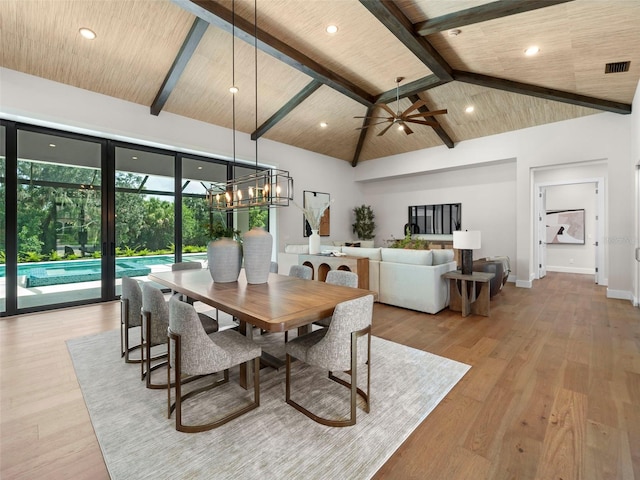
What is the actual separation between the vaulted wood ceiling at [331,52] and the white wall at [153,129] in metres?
0.19

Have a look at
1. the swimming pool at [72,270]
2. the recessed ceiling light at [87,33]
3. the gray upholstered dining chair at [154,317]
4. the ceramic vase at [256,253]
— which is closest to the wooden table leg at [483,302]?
the ceramic vase at [256,253]

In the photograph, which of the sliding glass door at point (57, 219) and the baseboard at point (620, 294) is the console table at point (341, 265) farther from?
the baseboard at point (620, 294)

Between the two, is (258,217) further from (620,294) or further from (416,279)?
(620,294)

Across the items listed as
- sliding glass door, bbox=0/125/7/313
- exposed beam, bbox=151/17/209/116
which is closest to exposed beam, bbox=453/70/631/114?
exposed beam, bbox=151/17/209/116

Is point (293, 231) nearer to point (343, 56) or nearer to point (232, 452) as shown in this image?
point (343, 56)

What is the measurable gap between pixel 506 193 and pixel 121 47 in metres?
8.10

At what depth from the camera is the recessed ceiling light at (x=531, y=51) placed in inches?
153

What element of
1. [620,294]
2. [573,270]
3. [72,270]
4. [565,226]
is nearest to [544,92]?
[620,294]

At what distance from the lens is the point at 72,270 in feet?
15.2

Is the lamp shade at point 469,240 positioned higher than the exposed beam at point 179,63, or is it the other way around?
the exposed beam at point 179,63

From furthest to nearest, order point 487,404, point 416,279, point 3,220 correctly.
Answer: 1. point 416,279
2. point 3,220
3. point 487,404

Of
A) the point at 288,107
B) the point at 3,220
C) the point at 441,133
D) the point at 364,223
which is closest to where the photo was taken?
the point at 3,220

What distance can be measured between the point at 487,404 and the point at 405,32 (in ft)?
13.6

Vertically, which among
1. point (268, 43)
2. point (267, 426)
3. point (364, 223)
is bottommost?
point (267, 426)
